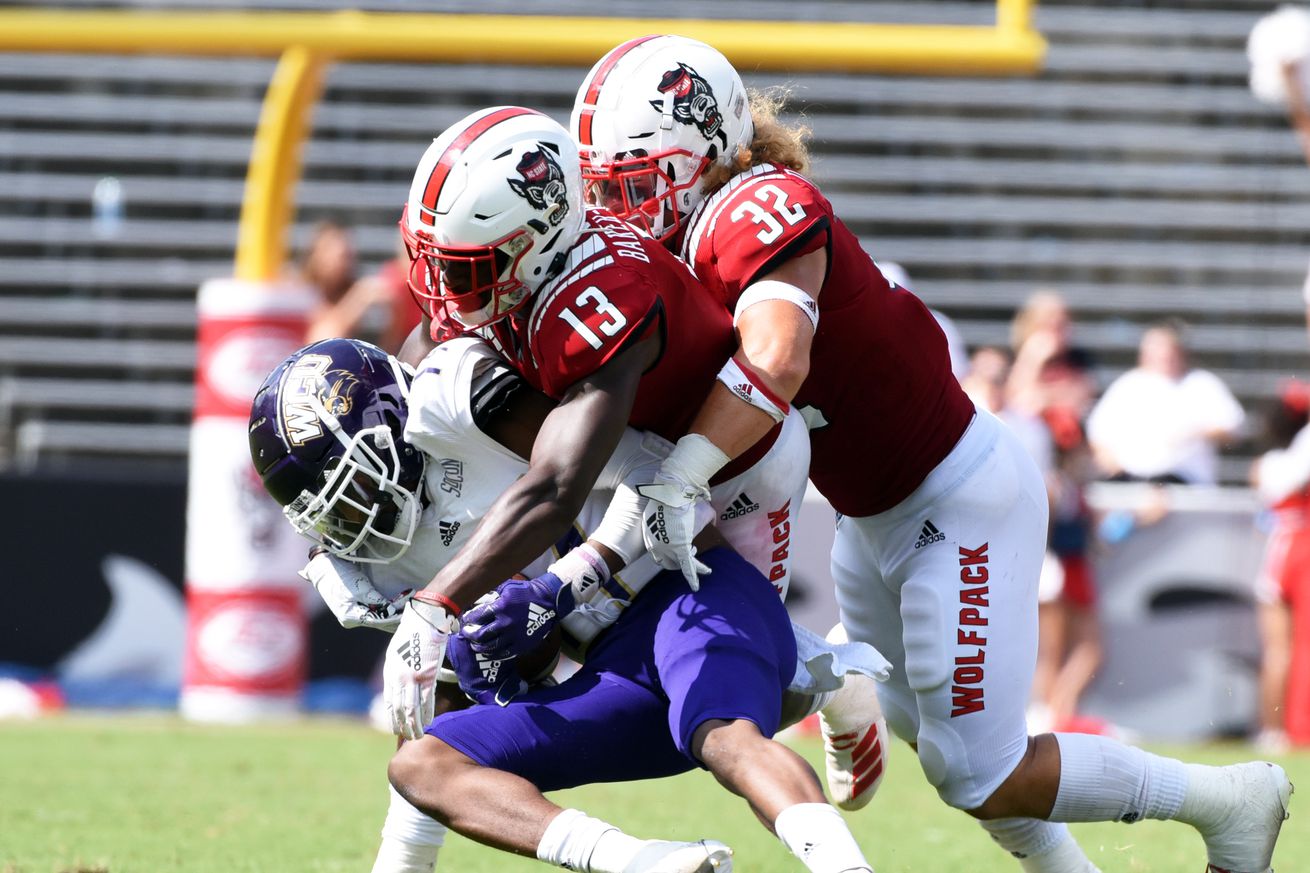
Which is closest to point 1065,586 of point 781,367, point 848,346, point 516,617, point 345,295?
point 345,295

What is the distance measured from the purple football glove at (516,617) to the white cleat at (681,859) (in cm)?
47

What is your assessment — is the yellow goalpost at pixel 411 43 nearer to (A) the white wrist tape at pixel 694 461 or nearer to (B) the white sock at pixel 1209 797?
(B) the white sock at pixel 1209 797

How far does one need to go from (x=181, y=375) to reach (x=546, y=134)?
8.55 meters

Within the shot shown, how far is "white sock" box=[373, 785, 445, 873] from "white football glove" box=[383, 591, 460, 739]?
1.42ft

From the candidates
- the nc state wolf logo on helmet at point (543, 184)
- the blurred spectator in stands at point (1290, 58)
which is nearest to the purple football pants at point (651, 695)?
the nc state wolf logo on helmet at point (543, 184)

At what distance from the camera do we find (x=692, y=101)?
384 cm

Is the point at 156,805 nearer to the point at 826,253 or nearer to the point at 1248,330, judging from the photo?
the point at 826,253

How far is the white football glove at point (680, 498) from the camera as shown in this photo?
3.33 metres

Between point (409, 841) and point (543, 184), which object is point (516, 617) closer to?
point (409, 841)

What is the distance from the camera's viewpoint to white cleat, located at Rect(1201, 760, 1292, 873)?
3.85m

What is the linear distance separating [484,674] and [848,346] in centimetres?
102

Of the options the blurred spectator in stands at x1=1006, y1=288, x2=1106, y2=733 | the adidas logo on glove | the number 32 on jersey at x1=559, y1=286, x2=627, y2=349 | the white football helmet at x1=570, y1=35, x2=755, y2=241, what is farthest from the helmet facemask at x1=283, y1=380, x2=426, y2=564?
the blurred spectator in stands at x1=1006, y1=288, x2=1106, y2=733

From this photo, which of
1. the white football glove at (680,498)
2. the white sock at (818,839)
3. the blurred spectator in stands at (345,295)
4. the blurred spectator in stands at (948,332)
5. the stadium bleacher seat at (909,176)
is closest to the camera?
the white sock at (818,839)

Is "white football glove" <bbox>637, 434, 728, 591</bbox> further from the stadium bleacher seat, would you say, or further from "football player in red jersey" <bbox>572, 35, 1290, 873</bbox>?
the stadium bleacher seat
